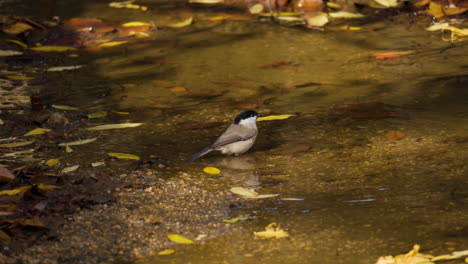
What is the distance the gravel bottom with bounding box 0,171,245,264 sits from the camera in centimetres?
342

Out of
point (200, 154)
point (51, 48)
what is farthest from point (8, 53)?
point (200, 154)

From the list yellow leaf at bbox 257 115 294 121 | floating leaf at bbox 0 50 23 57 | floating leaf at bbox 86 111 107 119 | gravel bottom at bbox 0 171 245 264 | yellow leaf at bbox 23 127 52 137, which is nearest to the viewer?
gravel bottom at bbox 0 171 245 264

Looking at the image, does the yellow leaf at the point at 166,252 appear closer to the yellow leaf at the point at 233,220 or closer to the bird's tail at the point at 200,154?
the yellow leaf at the point at 233,220

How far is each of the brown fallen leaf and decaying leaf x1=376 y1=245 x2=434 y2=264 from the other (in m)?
1.82

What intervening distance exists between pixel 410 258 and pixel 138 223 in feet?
4.53

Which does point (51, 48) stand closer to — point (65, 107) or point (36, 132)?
point (65, 107)

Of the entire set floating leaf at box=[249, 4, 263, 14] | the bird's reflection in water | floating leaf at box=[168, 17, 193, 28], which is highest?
floating leaf at box=[249, 4, 263, 14]

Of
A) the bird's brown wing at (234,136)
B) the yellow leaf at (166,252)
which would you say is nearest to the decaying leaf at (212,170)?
the bird's brown wing at (234,136)

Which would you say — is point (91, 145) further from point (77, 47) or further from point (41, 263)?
point (77, 47)

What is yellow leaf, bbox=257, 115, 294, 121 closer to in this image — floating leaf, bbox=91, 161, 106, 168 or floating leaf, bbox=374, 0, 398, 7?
floating leaf, bbox=91, 161, 106, 168

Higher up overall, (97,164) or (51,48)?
(51,48)

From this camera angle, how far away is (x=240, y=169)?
471 cm

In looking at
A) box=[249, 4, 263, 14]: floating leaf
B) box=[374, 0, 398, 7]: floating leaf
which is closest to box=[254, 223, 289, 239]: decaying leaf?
box=[249, 4, 263, 14]: floating leaf

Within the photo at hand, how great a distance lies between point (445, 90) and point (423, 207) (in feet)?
7.57
